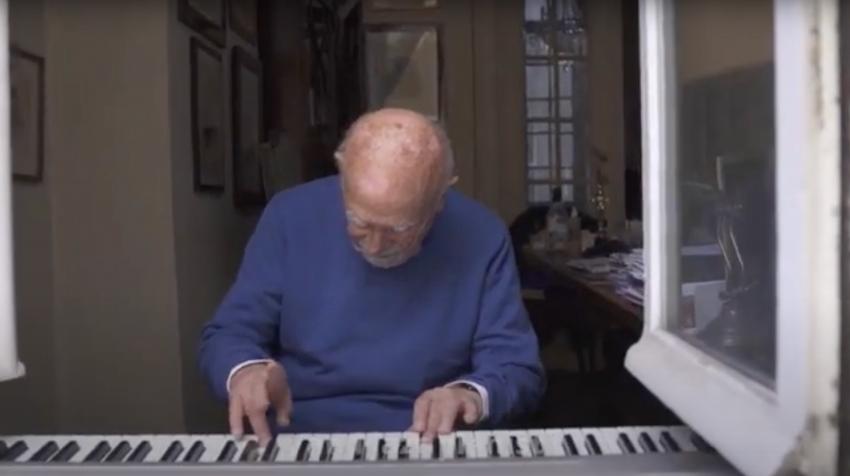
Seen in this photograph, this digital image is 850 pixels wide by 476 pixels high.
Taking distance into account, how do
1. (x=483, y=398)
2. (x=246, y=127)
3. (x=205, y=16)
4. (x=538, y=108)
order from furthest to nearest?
(x=538, y=108) < (x=246, y=127) < (x=205, y=16) < (x=483, y=398)

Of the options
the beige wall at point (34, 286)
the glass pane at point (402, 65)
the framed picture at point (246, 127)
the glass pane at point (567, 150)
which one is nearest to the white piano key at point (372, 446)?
the beige wall at point (34, 286)

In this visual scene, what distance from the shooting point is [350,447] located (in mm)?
953

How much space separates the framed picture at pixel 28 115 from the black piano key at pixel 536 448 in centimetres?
152

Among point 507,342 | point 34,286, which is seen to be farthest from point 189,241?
point 507,342

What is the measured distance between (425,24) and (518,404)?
10.8 feet

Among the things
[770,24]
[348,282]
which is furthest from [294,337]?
[770,24]

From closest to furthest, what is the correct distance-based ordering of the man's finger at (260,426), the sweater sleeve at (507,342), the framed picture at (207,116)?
the man's finger at (260,426) → the sweater sleeve at (507,342) → the framed picture at (207,116)

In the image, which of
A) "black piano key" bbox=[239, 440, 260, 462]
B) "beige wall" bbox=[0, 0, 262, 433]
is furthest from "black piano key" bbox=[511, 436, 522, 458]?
"beige wall" bbox=[0, 0, 262, 433]

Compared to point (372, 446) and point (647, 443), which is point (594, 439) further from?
point (372, 446)

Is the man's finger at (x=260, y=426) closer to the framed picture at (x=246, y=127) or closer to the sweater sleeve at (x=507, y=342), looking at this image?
the sweater sleeve at (x=507, y=342)

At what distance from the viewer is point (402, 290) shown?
60.2 inches

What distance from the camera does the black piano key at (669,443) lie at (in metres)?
0.89

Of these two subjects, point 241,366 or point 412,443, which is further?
point 241,366

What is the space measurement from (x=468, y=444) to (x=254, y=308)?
2.02 ft
